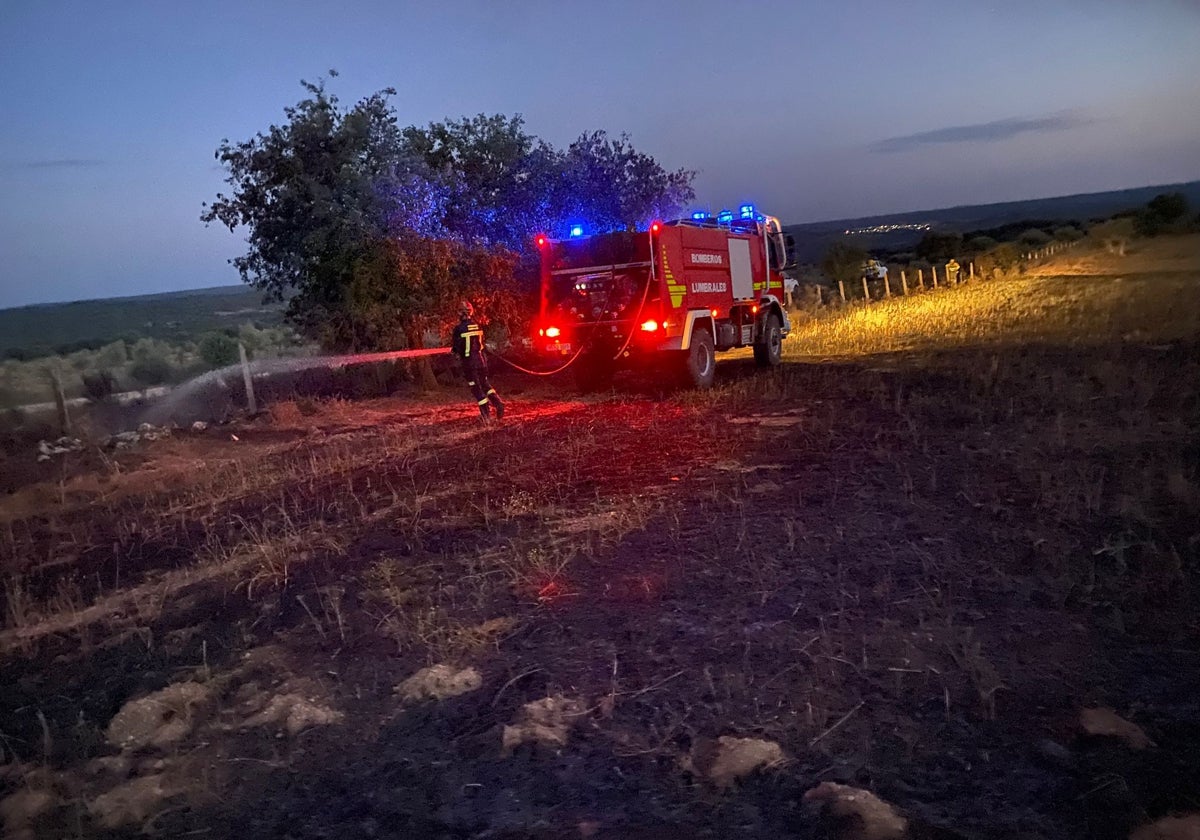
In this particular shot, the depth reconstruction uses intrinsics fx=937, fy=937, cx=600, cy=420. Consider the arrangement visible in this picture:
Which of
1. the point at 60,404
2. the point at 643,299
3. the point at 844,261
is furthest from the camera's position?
the point at 844,261

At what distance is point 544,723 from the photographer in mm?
4359

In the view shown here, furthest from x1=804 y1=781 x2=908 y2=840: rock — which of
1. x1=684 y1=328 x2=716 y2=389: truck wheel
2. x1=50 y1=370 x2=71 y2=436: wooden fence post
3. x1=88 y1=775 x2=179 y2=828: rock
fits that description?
x1=50 y1=370 x2=71 y2=436: wooden fence post

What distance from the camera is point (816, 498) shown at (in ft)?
25.7

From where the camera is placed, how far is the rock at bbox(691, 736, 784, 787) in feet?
12.6

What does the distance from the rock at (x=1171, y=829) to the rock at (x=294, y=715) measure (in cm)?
342

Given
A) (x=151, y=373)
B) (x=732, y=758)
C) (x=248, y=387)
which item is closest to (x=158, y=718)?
(x=732, y=758)

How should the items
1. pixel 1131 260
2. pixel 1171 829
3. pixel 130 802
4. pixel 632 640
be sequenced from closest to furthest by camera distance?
pixel 1171 829, pixel 130 802, pixel 632 640, pixel 1131 260

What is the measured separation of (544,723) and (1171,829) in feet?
8.23

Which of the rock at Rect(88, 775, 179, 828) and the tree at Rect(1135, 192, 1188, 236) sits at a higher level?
the tree at Rect(1135, 192, 1188, 236)

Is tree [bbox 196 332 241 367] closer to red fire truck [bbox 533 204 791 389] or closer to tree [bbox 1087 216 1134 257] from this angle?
red fire truck [bbox 533 204 791 389]

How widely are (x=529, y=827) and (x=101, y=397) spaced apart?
54.9 feet

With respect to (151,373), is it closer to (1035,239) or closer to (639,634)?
(639,634)

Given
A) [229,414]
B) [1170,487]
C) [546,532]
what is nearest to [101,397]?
[229,414]

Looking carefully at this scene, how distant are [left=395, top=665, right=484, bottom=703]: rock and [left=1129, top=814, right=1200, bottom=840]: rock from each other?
2934mm
